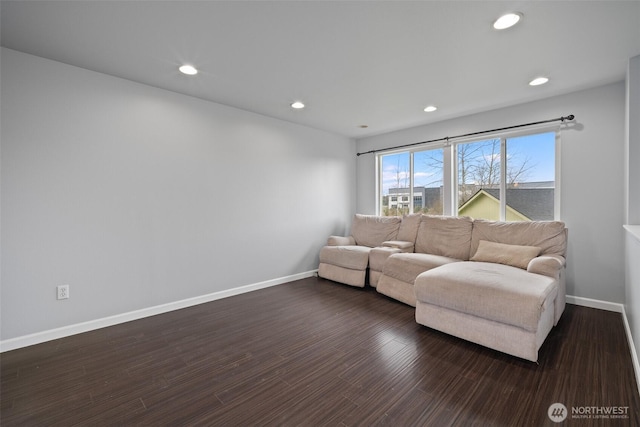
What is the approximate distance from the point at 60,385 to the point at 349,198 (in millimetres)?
4517

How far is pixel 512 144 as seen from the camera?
Result: 3.80 metres

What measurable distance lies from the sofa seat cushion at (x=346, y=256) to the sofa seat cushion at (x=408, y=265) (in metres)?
0.44

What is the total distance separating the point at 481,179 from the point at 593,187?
118cm

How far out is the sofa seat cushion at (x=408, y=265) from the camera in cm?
327

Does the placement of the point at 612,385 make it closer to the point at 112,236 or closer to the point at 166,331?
the point at 166,331

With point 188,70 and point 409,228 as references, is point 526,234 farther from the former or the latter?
point 188,70

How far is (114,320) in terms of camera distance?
2.82 m

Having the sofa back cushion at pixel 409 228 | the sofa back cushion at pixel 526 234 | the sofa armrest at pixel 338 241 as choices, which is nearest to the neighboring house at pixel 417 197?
the sofa back cushion at pixel 409 228

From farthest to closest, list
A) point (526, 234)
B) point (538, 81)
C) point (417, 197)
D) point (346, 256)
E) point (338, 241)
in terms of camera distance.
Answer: point (417, 197), point (338, 241), point (346, 256), point (526, 234), point (538, 81)

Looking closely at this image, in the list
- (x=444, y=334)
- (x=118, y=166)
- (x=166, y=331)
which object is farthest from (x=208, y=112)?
(x=444, y=334)

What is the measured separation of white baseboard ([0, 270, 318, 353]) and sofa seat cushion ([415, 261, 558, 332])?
2.34 metres

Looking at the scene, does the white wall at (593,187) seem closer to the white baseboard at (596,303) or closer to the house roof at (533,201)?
the white baseboard at (596,303)

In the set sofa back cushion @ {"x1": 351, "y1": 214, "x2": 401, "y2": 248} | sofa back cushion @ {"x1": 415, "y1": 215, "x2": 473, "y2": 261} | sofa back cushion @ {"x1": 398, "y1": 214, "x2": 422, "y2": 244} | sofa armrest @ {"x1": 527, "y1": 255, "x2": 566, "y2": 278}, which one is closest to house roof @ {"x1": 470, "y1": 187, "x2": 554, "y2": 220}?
sofa back cushion @ {"x1": 415, "y1": 215, "x2": 473, "y2": 261}

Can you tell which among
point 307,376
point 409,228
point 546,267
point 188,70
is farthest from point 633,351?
point 188,70
